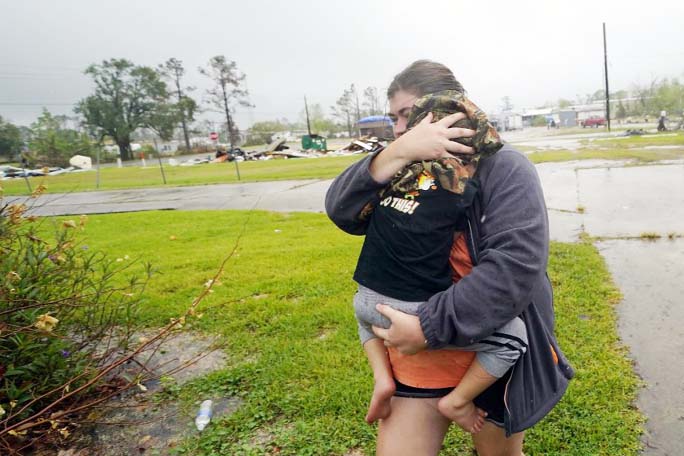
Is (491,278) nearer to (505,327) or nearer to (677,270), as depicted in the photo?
(505,327)

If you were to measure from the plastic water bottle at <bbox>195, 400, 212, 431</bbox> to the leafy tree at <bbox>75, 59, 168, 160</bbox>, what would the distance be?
6341cm

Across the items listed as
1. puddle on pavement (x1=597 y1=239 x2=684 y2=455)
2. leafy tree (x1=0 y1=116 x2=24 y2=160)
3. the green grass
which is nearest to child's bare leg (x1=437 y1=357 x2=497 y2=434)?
puddle on pavement (x1=597 y1=239 x2=684 y2=455)

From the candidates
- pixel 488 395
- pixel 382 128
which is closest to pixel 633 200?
pixel 382 128

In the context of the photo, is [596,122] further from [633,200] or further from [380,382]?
[380,382]

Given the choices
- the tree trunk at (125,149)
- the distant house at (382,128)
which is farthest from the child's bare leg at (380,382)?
the tree trunk at (125,149)

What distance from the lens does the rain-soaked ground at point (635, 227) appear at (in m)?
2.49

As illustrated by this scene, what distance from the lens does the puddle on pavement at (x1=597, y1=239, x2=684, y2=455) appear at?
2227 mm

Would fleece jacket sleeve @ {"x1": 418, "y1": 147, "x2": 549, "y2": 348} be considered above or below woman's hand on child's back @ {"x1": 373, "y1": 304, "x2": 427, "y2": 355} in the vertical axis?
above

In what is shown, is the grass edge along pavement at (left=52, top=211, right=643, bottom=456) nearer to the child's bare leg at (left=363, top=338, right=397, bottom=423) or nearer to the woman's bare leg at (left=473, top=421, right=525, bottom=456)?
the woman's bare leg at (left=473, top=421, right=525, bottom=456)

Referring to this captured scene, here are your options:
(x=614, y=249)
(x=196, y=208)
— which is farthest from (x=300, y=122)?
(x=614, y=249)

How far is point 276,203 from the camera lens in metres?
10.5

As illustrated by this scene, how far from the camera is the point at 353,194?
56.5 inches

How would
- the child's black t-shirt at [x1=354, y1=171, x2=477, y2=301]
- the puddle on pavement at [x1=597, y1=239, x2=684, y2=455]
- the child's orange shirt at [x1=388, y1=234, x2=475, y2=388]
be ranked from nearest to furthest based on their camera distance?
the child's black t-shirt at [x1=354, y1=171, x2=477, y2=301] → the child's orange shirt at [x1=388, y1=234, x2=475, y2=388] → the puddle on pavement at [x1=597, y1=239, x2=684, y2=455]

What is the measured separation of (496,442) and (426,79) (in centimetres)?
124
